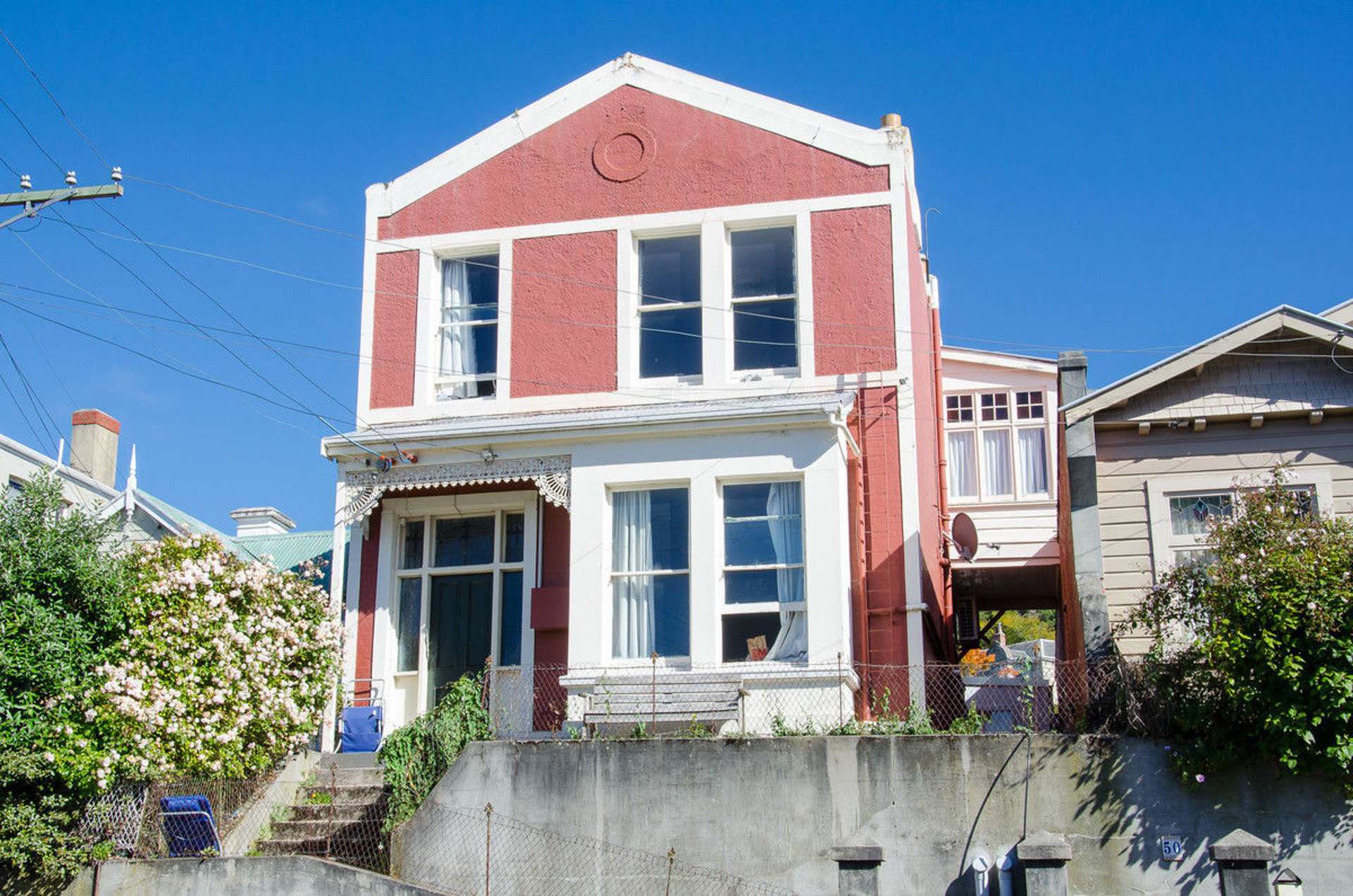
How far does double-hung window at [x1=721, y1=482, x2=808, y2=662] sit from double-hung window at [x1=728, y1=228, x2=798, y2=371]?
2182mm

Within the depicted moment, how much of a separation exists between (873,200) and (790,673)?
19.6ft

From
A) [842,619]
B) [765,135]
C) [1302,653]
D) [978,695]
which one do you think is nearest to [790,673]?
[842,619]

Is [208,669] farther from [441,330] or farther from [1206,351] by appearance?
[1206,351]

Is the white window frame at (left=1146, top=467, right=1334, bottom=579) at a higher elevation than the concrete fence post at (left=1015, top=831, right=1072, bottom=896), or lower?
higher

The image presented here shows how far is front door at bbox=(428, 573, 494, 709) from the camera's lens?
18.5 m

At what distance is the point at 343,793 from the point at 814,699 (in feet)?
16.5

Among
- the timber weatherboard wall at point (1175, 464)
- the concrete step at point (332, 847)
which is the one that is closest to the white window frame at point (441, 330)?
the concrete step at point (332, 847)

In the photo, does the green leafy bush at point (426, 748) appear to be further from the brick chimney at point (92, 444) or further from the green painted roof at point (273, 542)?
the brick chimney at point (92, 444)

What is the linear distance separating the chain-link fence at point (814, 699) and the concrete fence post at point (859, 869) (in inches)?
53.8

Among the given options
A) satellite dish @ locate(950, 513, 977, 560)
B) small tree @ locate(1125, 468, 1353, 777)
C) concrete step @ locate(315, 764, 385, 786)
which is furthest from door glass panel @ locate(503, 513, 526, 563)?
small tree @ locate(1125, 468, 1353, 777)

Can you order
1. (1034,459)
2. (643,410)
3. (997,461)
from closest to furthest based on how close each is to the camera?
(643,410), (1034,459), (997,461)

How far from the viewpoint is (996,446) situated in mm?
23969

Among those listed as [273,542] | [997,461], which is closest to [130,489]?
[273,542]

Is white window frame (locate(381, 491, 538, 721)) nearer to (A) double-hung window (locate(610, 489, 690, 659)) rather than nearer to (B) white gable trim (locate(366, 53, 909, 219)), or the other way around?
(A) double-hung window (locate(610, 489, 690, 659))
